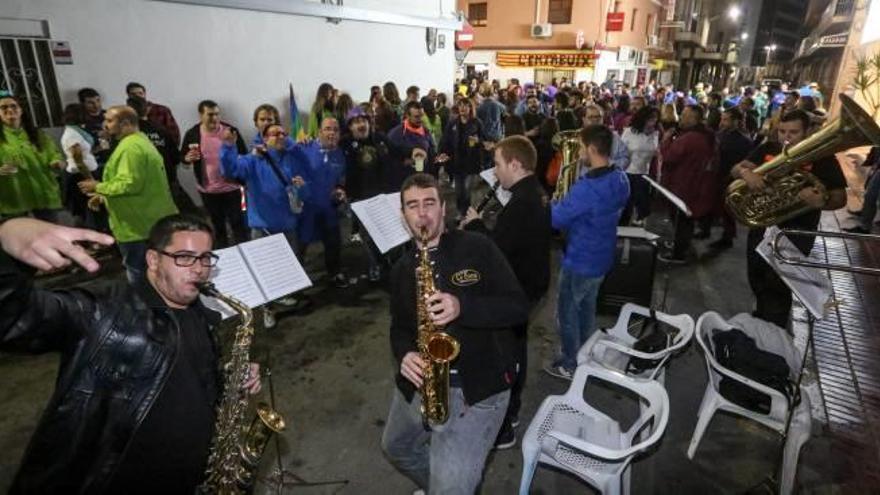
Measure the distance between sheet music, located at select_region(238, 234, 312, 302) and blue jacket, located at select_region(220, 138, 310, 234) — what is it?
1.47 metres

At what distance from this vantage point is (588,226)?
392 cm

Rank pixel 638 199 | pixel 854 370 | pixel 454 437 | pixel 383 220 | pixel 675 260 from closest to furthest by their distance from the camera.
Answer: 1. pixel 454 437
2. pixel 854 370
3. pixel 383 220
4. pixel 675 260
5. pixel 638 199

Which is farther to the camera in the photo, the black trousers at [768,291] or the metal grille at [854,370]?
the black trousers at [768,291]

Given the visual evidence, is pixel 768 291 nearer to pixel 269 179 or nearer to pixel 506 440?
pixel 506 440

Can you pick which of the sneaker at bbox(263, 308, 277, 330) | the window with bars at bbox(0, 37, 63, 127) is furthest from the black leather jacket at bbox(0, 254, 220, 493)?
the window with bars at bbox(0, 37, 63, 127)

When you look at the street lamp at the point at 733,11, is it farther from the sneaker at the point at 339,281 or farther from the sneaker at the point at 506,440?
the sneaker at the point at 506,440

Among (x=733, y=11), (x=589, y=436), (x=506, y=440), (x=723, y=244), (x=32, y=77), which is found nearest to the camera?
(x=589, y=436)

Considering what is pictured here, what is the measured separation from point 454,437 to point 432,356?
1.52ft

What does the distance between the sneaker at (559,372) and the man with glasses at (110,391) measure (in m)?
3.23

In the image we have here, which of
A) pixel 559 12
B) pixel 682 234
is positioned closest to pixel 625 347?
pixel 682 234

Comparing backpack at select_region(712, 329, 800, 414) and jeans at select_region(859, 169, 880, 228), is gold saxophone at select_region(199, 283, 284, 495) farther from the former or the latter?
jeans at select_region(859, 169, 880, 228)

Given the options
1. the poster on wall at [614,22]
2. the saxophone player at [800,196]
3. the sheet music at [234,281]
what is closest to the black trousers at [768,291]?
the saxophone player at [800,196]

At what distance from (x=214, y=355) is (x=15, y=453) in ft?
8.74

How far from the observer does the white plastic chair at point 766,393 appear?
9.75 ft
